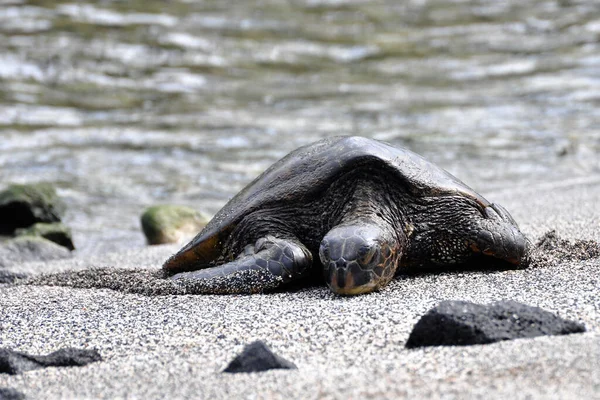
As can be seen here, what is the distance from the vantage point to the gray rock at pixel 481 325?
262cm

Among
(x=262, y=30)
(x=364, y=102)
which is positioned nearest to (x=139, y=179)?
(x=364, y=102)

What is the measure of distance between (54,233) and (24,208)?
0.78 metres

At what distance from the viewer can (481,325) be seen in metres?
2.64

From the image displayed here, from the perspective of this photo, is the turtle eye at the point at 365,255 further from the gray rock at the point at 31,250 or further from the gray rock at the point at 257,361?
the gray rock at the point at 31,250

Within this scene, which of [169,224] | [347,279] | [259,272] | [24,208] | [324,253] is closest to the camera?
[347,279]

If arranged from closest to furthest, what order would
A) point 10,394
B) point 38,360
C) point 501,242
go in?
point 10,394 < point 38,360 < point 501,242

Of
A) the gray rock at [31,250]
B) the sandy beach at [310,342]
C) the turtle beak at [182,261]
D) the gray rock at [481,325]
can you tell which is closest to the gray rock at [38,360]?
the sandy beach at [310,342]

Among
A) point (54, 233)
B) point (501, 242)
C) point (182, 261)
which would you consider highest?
point (501, 242)

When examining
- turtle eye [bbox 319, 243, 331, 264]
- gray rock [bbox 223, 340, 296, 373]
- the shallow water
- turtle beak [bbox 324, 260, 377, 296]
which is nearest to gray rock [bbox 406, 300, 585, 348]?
gray rock [bbox 223, 340, 296, 373]

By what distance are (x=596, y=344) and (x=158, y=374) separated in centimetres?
131

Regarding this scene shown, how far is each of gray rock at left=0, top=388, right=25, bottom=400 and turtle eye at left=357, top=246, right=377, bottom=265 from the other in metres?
1.66

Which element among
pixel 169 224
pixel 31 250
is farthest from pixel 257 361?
pixel 169 224

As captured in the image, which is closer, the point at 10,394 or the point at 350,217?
the point at 10,394

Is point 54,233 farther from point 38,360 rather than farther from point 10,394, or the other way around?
point 10,394
